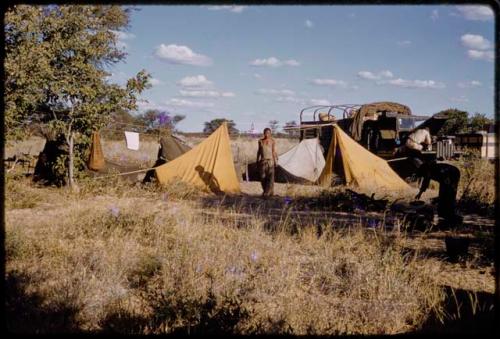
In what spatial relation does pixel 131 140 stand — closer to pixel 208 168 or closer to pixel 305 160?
pixel 208 168

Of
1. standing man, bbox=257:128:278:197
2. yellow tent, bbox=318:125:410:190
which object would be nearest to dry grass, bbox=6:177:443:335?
standing man, bbox=257:128:278:197

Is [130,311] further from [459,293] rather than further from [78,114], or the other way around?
[78,114]

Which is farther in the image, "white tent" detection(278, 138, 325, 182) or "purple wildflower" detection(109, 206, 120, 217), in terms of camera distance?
"white tent" detection(278, 138, 325, 182)

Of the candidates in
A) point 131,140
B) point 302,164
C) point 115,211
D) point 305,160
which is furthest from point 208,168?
point 115,211

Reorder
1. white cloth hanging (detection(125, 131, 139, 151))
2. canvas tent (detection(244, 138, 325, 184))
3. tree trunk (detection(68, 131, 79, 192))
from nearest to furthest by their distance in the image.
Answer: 1. tree trunk (detection(68, 131, 79, 192))
2. canvas tent (detection(244, 138, 325, 184))
3. white cloth hanging (detection(125, 131, 139, 151))

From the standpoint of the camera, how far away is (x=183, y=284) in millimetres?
4617

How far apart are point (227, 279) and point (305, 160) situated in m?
11.6

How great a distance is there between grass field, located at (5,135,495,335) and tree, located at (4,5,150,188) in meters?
3.22

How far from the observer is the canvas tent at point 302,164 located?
15463mm

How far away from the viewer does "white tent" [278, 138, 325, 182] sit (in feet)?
51.0

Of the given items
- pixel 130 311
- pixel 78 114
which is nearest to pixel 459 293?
pixel 130 311

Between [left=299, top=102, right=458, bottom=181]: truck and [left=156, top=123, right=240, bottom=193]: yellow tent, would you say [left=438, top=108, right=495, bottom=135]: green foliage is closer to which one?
[left=299, top=102, right=458, bottom=181]: truck

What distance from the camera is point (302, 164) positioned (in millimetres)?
15898

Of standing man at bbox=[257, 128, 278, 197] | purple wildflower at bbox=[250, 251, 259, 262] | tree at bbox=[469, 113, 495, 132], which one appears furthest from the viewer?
tree at bbox=[469, 113, 495, 132]
